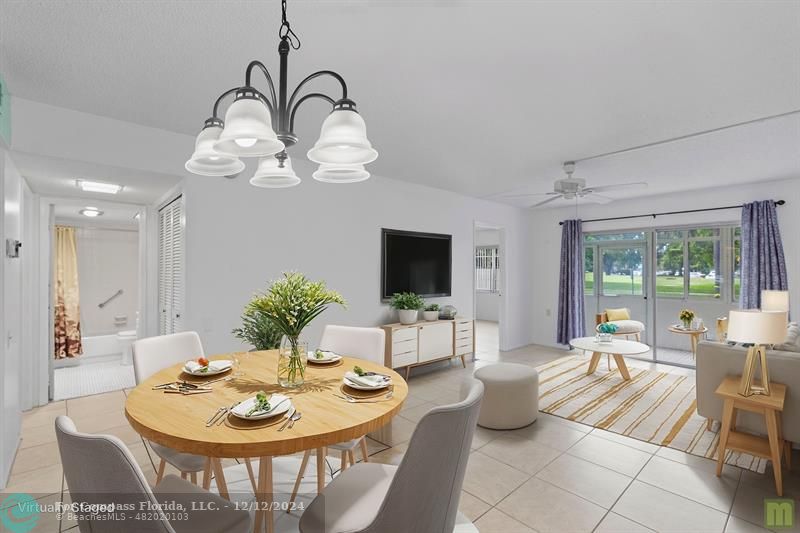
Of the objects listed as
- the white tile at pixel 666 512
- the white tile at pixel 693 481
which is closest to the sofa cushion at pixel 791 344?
the white tile at pixel 693 481

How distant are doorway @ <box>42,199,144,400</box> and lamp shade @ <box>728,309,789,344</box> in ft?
19.0

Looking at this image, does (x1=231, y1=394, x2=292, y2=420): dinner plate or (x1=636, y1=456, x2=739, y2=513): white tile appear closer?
(x1=231, y1=394, x2=292, y2=420): dinner plate

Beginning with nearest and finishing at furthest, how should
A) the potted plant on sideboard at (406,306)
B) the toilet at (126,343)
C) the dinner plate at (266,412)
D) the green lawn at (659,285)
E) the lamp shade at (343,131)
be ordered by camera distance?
the dinner plate at (266,412) → the lamp shade at (343,131) → the potted plant on sideboard at (406,306) → the toilet at (126,343) → the green lawn at (659,285)

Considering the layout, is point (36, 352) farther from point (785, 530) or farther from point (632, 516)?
point (785, 530)

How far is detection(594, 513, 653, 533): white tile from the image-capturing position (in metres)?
2.02

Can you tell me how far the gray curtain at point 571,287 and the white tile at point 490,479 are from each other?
14.4ft

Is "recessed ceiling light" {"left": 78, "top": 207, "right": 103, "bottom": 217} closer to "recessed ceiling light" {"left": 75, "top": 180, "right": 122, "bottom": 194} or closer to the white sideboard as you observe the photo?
"recessed ceiling light" {"left": 75, "top": 180, "right": 122, "bottom": 194}

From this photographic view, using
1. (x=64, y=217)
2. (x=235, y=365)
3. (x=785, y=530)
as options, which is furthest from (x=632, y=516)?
(x=64, y=217)

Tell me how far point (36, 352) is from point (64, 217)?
120 inches

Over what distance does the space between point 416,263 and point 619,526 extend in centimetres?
355

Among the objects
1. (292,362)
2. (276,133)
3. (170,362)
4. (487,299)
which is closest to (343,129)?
(276,133)

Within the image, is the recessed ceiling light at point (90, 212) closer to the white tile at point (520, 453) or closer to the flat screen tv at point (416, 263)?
the flat screen tv at point (416, 263)

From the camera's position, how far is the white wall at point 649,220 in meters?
4.75

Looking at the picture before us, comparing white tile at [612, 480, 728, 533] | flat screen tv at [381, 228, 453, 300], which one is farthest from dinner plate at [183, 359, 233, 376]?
flat screen tv at [381, 228, 453, 300]
